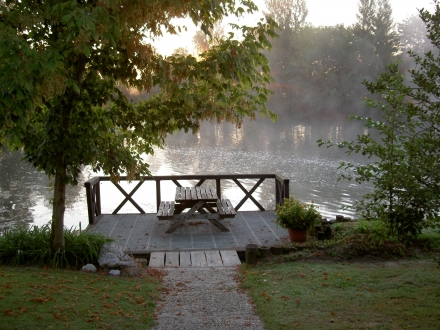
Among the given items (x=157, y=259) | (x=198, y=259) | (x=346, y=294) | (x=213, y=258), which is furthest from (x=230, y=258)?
(x=346, y=294)

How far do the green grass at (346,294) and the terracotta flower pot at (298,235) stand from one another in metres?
1.42

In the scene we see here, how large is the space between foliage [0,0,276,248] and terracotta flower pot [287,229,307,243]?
2.69 meters

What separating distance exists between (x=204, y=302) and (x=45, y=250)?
2740mm

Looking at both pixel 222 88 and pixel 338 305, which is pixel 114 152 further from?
pixel 338 305

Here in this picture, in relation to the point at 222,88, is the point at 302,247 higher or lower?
lower

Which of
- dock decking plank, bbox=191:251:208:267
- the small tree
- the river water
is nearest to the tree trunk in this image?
dock decking plank, bbox=191:251:208:267

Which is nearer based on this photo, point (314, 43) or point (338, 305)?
point (338, 305)

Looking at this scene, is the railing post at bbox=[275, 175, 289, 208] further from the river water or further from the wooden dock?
the river water

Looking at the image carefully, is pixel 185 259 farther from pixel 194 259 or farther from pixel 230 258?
pixel 230 258

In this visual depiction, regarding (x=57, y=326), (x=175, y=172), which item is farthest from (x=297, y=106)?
(x=57, y=326)

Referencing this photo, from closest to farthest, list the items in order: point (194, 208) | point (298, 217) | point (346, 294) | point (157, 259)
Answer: point (346, 294), point (157, 259), point (298, 217), point (194, 208)

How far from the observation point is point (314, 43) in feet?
155

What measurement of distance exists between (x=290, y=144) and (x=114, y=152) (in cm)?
2829

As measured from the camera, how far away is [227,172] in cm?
2256
